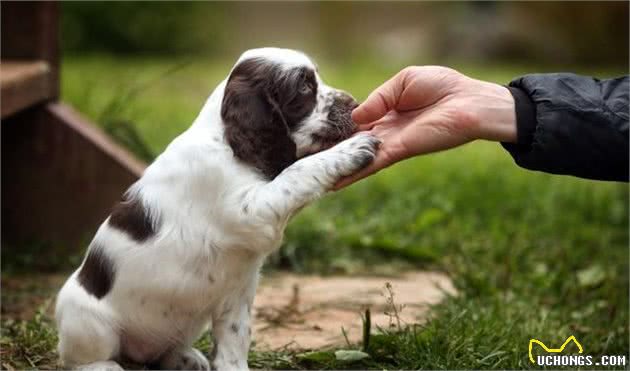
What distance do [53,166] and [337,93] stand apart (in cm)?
280

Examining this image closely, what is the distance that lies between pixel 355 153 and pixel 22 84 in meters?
2.51

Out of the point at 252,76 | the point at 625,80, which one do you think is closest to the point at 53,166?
the point at 252,76

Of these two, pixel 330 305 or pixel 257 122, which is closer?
pixel 257 122

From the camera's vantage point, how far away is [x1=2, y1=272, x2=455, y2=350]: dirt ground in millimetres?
4715

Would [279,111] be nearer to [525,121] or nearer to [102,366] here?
[525,121]

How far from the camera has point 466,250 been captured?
634cm

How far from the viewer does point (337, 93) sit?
13.0ft

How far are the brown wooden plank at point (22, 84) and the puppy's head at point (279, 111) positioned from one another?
1823 mm

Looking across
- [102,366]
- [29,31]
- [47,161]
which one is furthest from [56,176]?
[102,366]

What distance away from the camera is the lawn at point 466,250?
424 centimetres

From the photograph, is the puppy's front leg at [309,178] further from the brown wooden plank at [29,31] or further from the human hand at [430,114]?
the brown wooden plank at [29,31]

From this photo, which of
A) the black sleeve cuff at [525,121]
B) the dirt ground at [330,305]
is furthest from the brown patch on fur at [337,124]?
the dirt ground at [330,305]

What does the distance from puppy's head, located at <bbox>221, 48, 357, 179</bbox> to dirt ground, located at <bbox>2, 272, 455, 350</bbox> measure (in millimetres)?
909

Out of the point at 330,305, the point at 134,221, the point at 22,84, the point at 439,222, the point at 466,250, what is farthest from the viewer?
the point at 439,222
